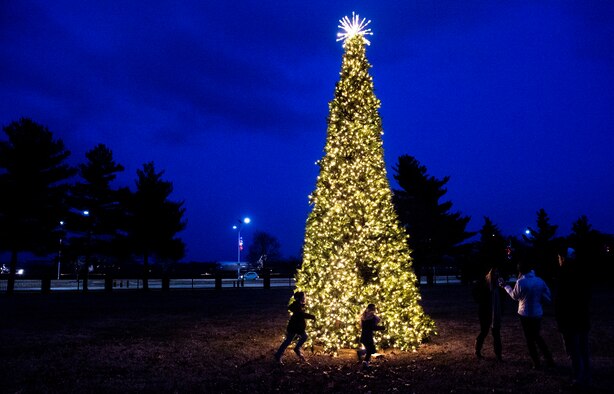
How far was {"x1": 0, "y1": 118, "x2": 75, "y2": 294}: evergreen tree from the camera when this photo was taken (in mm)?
36594

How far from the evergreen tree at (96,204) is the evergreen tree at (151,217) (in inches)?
50.6

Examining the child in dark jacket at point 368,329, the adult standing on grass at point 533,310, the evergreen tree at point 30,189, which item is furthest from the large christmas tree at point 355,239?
the evergreen tree at point 30,189

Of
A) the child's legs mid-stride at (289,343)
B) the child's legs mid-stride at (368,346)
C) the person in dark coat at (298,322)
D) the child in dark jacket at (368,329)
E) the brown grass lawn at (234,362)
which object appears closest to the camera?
the brown grass lawn at (234,362)

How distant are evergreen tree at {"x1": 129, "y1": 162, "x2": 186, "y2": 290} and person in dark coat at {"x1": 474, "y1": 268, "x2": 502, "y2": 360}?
1412 inches

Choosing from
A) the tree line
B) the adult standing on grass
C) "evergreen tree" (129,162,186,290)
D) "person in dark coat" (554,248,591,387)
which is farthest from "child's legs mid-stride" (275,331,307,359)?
"evergreen tree" (129,162,186,290)

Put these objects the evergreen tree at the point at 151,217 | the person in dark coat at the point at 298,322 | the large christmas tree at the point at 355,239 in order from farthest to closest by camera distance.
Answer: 1. the evergreen tree at the point at 151,217
2. the large christmas tree at the point at 355,239
3. the person in dark coat at the point at 298,322

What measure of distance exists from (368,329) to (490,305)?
254 cm

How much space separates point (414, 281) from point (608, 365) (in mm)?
4310

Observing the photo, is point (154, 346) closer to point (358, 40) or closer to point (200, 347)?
point (200, 347)

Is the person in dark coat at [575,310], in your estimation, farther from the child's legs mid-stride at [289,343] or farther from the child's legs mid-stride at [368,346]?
the child's legs mid-stride at [289,343]

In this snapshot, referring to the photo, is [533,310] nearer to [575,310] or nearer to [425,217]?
[575,310]

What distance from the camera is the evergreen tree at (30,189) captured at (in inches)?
1441

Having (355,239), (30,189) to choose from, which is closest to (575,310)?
(355,239)

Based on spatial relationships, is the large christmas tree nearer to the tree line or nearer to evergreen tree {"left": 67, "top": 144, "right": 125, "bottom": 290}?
the tree line
